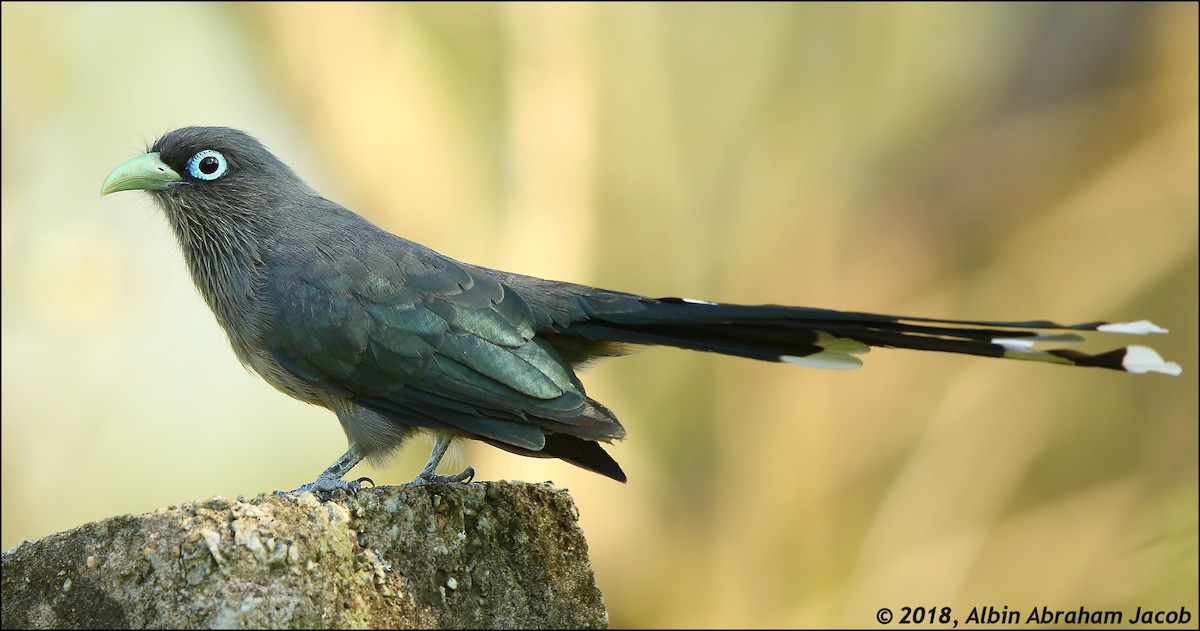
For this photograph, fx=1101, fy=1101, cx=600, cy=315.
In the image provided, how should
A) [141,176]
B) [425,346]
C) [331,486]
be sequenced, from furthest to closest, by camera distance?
[141,176]
[425,346]
[331,486]

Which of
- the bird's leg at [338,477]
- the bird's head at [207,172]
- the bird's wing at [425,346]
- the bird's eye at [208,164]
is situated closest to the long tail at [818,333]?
the bird's wing at [425,346]

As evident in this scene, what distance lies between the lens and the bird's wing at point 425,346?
4.62 m

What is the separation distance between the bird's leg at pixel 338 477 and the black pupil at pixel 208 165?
1912mm

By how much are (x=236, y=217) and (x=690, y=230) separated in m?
7.01

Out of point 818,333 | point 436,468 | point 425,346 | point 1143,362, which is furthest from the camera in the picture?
point 436,468

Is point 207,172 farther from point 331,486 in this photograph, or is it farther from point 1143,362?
point 1143,362

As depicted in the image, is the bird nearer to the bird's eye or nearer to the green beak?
the green beak

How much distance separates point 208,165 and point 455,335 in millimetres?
2026

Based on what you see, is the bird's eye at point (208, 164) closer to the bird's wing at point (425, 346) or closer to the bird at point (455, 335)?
the bird at point (455, 335)

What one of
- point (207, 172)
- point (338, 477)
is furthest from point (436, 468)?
point (207, 172)

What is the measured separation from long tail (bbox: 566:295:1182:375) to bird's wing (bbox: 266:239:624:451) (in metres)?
0.39

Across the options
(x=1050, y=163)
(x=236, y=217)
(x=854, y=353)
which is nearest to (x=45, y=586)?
(x=236, y=217)

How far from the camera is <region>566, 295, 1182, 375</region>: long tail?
429cm

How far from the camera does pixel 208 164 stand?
5.93 metres
